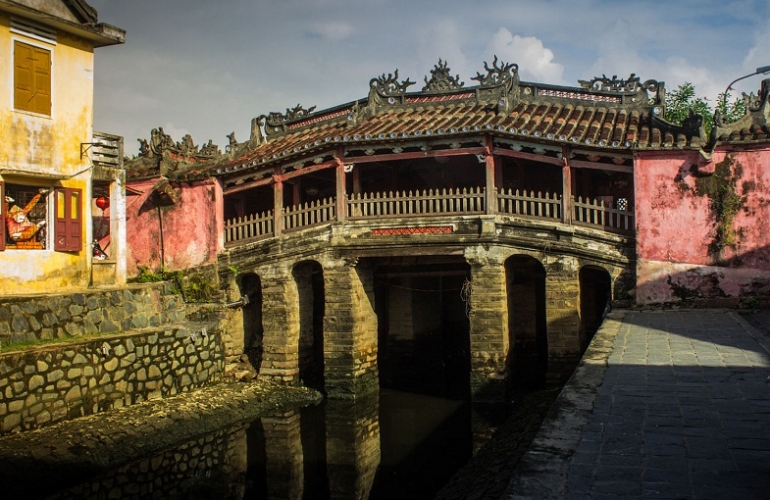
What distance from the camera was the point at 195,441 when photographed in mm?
12742

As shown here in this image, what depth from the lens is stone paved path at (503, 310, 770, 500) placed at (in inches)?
187

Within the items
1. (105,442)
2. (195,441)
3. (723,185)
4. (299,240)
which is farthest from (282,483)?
(723,185)

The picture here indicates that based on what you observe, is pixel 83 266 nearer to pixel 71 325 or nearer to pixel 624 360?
pixel 71 325

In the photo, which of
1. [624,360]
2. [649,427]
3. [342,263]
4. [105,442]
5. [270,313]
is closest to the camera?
[649,427]

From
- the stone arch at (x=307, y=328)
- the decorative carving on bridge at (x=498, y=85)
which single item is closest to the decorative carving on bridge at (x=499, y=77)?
the decorative carving on bridge at (x=498, y=85)

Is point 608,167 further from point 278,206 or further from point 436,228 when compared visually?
point 278,206

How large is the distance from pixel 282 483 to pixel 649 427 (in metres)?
7.62

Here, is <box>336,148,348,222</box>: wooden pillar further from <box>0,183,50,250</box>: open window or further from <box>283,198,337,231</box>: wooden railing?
<box>0,183,50,250</box>: open window

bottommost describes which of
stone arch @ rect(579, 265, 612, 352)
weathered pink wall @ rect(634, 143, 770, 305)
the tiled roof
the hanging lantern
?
stone arch @ rect(579, 265, 612, 352)

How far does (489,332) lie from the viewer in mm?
14508

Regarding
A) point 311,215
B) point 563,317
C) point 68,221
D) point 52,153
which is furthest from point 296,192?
point 563,317

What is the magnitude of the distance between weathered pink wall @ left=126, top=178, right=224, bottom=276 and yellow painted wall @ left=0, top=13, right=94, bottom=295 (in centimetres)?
381

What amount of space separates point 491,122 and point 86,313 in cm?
959

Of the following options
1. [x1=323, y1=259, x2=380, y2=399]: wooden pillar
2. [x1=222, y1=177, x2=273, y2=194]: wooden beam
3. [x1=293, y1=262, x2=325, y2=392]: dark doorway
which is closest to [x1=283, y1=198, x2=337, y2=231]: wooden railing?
[x1=222, y1=177, x2=273, y2=194]: wooden beam
